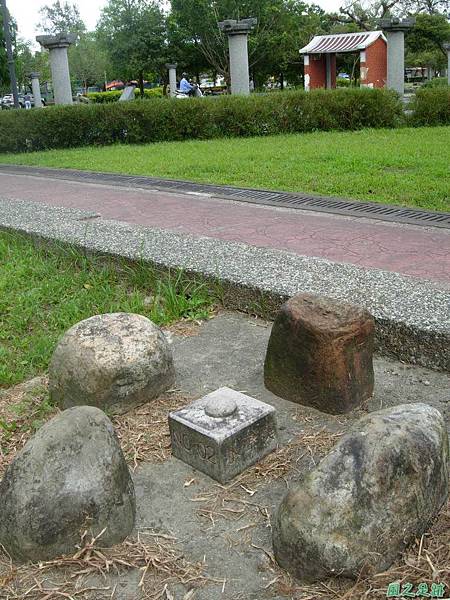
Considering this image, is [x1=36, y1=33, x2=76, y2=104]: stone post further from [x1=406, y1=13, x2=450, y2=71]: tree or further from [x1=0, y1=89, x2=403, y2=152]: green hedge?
[x1=406, y1=13, x2=450, y2=71]: tree

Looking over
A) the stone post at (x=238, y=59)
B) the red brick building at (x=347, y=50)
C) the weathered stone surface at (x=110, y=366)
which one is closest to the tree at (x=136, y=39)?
the red brick building at (x=347, y=50)

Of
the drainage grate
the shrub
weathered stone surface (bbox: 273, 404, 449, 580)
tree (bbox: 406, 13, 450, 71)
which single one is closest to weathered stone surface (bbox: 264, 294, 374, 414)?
weathered stone surface (bbox: 273, 404, 449, 580)

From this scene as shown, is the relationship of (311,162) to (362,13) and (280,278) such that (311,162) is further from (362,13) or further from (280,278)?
(362,13)

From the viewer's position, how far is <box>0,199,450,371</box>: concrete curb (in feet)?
10.8

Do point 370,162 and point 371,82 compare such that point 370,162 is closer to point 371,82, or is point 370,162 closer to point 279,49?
point 371,82

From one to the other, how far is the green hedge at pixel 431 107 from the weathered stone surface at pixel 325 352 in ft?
40.4

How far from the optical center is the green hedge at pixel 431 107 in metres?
14.0

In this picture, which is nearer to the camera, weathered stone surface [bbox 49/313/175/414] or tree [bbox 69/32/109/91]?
weathered stone surface [bbox 49/313/175/414]

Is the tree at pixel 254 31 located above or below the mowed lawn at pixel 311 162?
above

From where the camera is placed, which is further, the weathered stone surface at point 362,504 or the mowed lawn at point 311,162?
the mowed lawn at point 311,162

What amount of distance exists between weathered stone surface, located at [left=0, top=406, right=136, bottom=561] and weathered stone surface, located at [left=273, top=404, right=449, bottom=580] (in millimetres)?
532

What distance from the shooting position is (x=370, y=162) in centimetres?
930

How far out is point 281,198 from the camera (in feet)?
24.7

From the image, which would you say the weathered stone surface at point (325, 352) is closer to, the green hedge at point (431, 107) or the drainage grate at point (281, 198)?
the drainage grate at point (281, 198)
